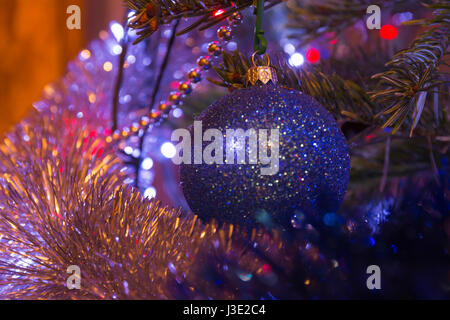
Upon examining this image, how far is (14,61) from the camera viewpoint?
3.41ft

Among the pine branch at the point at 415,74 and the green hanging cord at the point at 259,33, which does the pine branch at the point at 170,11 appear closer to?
the green hanging cord at the point at 259,33

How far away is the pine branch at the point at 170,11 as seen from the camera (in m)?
0.34

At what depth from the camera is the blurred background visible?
1027 millimetres

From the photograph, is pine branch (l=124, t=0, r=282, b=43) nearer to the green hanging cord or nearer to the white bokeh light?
the green hanging cord

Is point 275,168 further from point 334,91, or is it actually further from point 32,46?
point 32,46

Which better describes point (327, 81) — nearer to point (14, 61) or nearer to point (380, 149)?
point (380, 149)

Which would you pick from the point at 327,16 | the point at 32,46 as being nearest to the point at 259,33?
the point at 327,16

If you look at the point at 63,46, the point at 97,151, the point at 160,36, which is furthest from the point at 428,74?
the point at 63,46

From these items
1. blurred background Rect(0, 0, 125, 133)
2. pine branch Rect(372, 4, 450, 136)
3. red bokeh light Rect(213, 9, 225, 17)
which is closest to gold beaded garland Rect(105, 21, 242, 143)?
red bokeh light Rect(213, 9, 225, 17)

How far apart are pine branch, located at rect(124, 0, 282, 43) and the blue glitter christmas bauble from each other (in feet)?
0.30

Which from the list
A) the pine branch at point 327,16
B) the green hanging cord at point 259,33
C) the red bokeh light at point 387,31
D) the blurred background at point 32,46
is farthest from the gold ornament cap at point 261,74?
the blurred background at point 32,46

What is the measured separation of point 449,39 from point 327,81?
11cm

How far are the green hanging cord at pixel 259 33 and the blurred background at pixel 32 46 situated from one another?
778 mm

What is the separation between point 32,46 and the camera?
3.45ft
